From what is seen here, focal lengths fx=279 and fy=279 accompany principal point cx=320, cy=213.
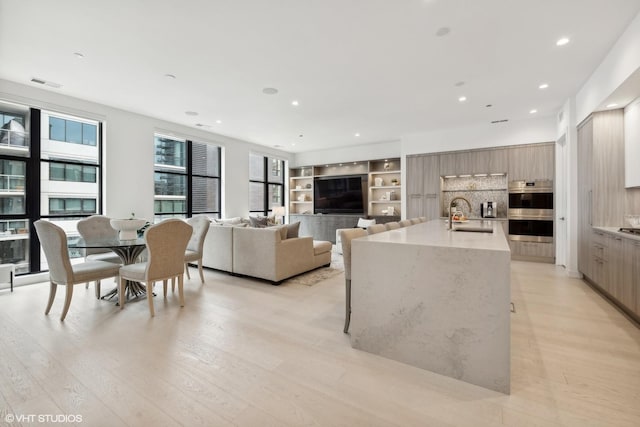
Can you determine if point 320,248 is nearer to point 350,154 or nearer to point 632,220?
point 632,220

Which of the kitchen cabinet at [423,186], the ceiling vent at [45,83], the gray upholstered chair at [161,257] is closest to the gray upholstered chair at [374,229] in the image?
the gray upholstered chair at [161,257]

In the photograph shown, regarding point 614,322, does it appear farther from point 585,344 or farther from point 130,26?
point 130,26

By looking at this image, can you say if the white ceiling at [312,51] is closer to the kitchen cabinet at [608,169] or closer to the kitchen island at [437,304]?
the kitchen cabinet at [608,169]

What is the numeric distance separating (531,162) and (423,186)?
2149 mm

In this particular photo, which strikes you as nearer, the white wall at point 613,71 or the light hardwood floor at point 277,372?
the light hardwood floor at point 277,372

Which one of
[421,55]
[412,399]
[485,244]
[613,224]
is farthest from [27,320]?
[613,224]

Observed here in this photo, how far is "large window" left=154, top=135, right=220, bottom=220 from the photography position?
19.7 feet

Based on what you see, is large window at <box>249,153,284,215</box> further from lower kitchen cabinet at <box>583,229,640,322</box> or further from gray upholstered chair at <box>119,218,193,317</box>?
lower kitchen cabinet at <box>583,229,640,322</box>

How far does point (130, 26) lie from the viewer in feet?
8.96

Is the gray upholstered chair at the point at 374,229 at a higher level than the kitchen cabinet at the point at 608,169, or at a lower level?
lower

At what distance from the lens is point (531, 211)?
5.77 meters

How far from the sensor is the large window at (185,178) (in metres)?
6.00

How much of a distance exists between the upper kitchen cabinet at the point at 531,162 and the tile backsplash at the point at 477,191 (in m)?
0.32

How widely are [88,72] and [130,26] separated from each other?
60.4 inches
